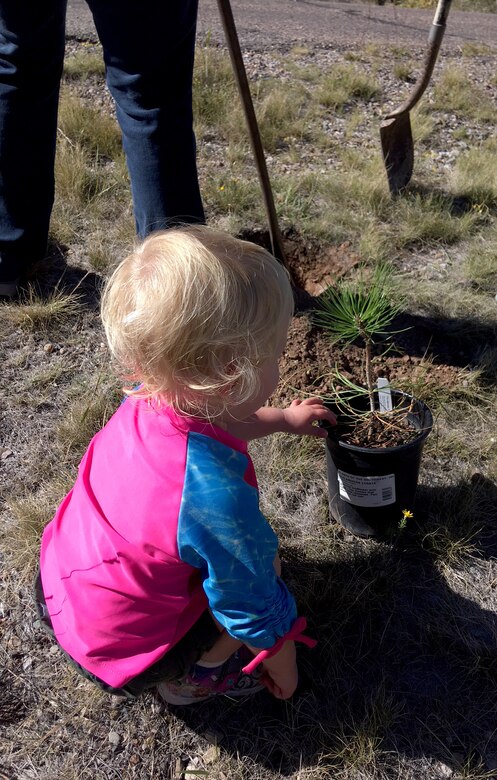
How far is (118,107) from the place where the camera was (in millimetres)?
2393

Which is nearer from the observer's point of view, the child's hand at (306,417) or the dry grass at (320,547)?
the dry grass at (320,547)

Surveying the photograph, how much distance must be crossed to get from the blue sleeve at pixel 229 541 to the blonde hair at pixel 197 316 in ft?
0.36

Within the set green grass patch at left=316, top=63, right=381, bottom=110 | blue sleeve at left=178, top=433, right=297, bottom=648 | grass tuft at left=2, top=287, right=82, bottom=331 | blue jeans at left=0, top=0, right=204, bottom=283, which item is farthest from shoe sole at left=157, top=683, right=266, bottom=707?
green grass patch at left=316, top=63, right=381, bottom=110

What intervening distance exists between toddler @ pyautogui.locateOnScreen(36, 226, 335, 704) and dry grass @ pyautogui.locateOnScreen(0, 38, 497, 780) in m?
0.29

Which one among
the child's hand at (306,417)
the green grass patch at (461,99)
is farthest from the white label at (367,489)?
the green grass patch at (461,99)

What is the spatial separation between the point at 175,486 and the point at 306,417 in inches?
22.6

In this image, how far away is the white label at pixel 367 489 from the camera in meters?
1.86

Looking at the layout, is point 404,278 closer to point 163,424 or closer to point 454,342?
point 454,342

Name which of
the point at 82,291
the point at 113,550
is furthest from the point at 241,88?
the point at 113,550

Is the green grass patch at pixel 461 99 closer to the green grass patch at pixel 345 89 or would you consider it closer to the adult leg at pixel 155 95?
the green grass patch at pixel 345 89

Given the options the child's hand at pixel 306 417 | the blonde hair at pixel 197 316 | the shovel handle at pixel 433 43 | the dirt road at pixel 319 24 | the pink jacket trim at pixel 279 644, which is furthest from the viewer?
the dirt road at pixel 319 24

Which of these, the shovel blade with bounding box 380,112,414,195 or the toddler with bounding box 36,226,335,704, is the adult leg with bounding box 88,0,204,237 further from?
the shovel blade with bounding box 380,112,414,195

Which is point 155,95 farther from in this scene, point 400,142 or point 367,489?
point 400,142

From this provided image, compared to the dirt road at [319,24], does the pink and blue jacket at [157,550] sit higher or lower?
lower
